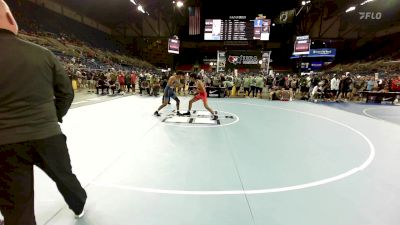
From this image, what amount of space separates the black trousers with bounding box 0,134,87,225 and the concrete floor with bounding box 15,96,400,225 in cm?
67

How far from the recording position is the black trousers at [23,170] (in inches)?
70.8

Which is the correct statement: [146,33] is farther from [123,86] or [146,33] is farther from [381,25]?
[381,25]

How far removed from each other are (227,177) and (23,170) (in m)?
2.52

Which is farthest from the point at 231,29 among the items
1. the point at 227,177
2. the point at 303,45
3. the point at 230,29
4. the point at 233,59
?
the point at 227,177

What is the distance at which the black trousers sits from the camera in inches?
70.8

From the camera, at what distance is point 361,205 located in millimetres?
2938

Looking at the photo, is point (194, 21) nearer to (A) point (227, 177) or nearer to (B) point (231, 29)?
(B) point (231, 29)

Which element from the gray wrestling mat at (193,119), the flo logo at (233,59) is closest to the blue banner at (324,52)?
the flo logo at (233,59)

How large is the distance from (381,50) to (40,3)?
39.2 metres

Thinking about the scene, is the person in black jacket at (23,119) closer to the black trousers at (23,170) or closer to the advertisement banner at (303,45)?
the black trousers at (23,170)

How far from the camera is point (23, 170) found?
186 cm

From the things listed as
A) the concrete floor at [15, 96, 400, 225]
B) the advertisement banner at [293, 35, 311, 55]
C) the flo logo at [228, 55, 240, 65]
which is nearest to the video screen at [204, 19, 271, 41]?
the flo logo at [228, 55, 240, 65]

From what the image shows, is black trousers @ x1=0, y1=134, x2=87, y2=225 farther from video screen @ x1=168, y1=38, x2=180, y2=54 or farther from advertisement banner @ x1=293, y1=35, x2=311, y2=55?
video screen @ x1=168, y1=38, x2=180, y2=54

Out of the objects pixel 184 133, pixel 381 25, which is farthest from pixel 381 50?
pixel 184 133
